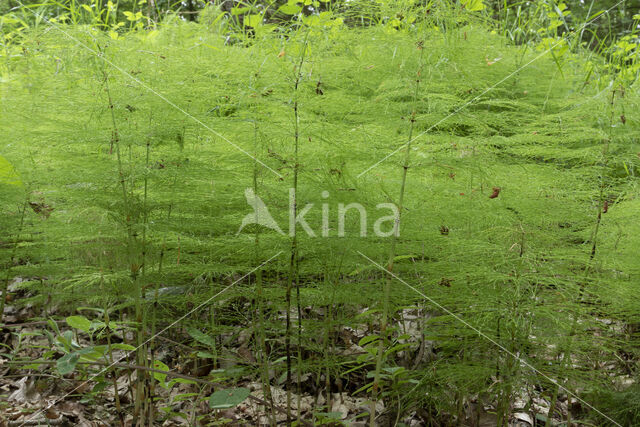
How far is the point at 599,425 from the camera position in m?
1.97

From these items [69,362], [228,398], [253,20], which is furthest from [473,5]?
[69,362]

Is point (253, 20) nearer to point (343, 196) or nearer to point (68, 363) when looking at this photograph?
point (343, 196)

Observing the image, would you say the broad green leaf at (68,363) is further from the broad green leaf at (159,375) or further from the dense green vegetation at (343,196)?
the broad green leaf at (159,375)

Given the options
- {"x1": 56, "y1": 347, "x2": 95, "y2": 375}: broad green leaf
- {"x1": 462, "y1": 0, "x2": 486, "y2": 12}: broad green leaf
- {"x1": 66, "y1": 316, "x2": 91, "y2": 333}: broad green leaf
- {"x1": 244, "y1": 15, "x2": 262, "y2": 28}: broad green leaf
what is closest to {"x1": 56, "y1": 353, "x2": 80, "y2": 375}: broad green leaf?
{"x1": 56, "y1": 347, "x2": 95, "y2": 375}: broad green leaf

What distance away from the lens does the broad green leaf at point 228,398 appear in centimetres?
160

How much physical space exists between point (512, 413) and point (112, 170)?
2027mm

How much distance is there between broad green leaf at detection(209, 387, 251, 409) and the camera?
5.24ft

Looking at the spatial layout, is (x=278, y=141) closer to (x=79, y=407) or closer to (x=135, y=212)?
(x=135, y=212)

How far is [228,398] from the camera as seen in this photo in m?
1.64

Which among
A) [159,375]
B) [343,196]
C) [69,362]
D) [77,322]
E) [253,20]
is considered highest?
[253,20]

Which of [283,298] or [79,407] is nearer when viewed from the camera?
[283,298]

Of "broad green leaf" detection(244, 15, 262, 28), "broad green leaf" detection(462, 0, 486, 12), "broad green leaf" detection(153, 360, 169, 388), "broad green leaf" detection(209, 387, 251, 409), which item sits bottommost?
"broad green leaf" detection(153, 360, 169, 388)

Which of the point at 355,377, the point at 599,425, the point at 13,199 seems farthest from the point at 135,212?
the point at 599,425

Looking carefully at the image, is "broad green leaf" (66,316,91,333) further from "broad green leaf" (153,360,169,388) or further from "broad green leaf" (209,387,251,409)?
"broad green leaf" (209,387,251,409)
